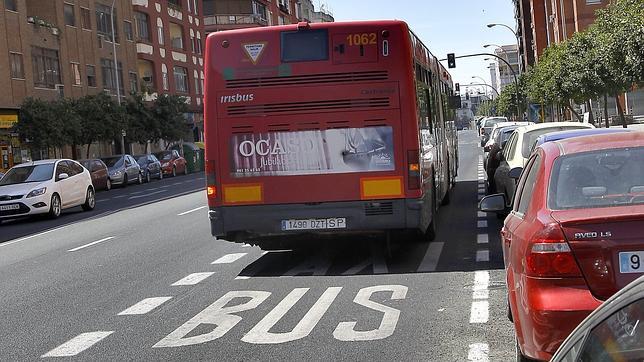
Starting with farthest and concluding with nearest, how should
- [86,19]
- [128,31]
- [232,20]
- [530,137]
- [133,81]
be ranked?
[232,20], [133,81], [128,31], [86,19], [530,137]

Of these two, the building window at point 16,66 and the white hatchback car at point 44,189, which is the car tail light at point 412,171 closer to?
the white hatchback car at point 44,189

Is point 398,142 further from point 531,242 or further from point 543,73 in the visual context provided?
point 543,73

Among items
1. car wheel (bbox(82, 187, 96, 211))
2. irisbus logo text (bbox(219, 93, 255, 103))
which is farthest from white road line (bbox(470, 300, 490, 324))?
car wheel (bbox(82, 187, 96, 211))

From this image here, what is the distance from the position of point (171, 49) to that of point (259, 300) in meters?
61.0

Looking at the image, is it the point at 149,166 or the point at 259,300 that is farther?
the point at 149,166

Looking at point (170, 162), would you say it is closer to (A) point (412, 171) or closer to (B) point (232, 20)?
(B) point (232, 20)

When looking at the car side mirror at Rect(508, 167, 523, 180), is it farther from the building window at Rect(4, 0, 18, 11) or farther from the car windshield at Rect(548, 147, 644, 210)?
the building window at Rect(4, 0, 18, 11)

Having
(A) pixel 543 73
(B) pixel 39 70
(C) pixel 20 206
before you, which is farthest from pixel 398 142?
(A) pixel 543 73

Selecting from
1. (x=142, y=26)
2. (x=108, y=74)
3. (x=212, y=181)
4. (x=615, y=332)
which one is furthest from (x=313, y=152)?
(x=142, y=26)

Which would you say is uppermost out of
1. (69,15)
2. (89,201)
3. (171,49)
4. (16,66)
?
(69,15)

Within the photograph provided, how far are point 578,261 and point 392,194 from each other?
239 inches

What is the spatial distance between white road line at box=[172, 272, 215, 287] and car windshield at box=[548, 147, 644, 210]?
5.96 meters

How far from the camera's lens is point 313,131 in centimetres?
1100

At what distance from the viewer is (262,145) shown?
36.4 ft
